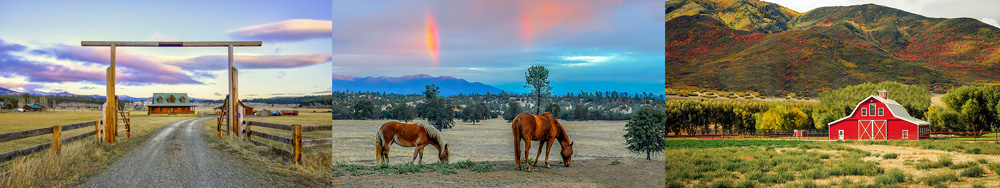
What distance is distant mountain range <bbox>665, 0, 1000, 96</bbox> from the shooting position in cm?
1509

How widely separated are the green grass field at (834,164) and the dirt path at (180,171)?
9.74 m

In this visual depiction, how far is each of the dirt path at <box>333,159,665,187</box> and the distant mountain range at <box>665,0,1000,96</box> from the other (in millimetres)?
6208

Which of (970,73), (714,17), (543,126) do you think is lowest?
(543,126)

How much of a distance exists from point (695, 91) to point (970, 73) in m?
8.34

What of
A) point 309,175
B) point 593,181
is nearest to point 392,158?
point 309,175

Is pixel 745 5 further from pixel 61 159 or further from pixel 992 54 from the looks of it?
pixel 61 159

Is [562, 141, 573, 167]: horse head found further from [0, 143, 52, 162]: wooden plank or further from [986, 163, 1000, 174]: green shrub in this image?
[986, 163, 1000, 174]: green shrub

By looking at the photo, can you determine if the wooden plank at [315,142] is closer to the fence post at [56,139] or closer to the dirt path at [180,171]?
the dirt path at [180,171]

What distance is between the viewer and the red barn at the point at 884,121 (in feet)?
41.2

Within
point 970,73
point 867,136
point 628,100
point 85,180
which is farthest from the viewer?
point 628,100

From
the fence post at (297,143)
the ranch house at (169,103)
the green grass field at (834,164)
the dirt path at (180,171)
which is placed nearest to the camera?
the dirt path at (180,171)

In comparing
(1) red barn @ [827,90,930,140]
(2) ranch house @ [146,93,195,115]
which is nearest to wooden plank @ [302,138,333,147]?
(1) red barn @ [827,90,930,140]

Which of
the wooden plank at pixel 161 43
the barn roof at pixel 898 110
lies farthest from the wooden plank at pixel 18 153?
the barn roof at pixel 898 110

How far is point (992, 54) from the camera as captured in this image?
1480 centimetres
